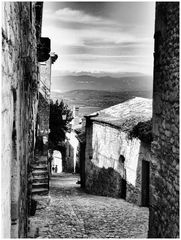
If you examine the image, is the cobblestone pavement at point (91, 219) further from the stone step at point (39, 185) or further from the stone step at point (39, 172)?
the stone step at point (39, 172)

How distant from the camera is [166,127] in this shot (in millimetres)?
5121

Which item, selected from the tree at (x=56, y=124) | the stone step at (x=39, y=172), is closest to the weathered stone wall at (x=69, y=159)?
the tree at (x=56, y=124)

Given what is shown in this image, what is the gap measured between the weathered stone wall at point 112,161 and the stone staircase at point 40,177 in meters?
2.60

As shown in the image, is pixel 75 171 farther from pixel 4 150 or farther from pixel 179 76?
pixel 4 150

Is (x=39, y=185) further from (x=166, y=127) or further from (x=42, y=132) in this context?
(x=166, y=127)

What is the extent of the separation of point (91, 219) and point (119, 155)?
11.8ft

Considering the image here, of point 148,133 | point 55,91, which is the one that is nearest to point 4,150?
point 148,133

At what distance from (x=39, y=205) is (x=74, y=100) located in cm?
2617

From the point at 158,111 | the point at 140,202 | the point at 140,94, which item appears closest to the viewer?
the point at 158,111

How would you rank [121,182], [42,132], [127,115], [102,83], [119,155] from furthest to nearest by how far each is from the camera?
[102,83], [127,115], [42,132], [119,155], [121,182]

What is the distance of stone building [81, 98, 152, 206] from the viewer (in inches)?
408

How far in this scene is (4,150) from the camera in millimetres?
2570

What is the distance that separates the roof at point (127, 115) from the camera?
37.8 ft

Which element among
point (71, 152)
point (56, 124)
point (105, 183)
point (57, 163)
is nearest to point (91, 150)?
point (105, 183)
